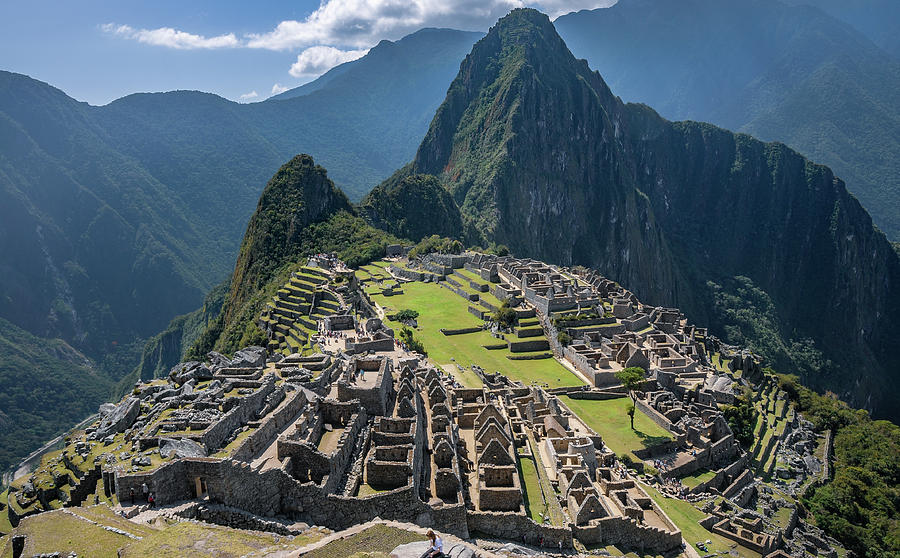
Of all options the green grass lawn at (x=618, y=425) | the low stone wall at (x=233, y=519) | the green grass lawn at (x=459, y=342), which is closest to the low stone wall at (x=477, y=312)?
the green grass lawn at (x=459, y=342)

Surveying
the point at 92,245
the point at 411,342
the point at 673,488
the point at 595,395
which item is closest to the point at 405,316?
the point at 411,342

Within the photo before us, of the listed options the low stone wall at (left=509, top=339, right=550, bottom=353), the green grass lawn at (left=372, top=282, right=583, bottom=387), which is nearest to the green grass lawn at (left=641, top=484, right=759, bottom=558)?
the green grass lawn at (left=372, top=282, right=583, bottom=387)

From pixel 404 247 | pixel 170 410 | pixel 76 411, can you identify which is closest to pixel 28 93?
pixel 76 411

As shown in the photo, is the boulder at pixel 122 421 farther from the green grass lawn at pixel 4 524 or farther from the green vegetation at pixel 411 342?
the green vegetation at pixel 411 342

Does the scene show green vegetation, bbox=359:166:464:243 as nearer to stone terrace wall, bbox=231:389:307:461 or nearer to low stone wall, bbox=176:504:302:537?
stone terrace wall, bbox=231:389:307:461

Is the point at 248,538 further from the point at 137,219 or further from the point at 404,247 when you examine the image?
the point at 137,219
